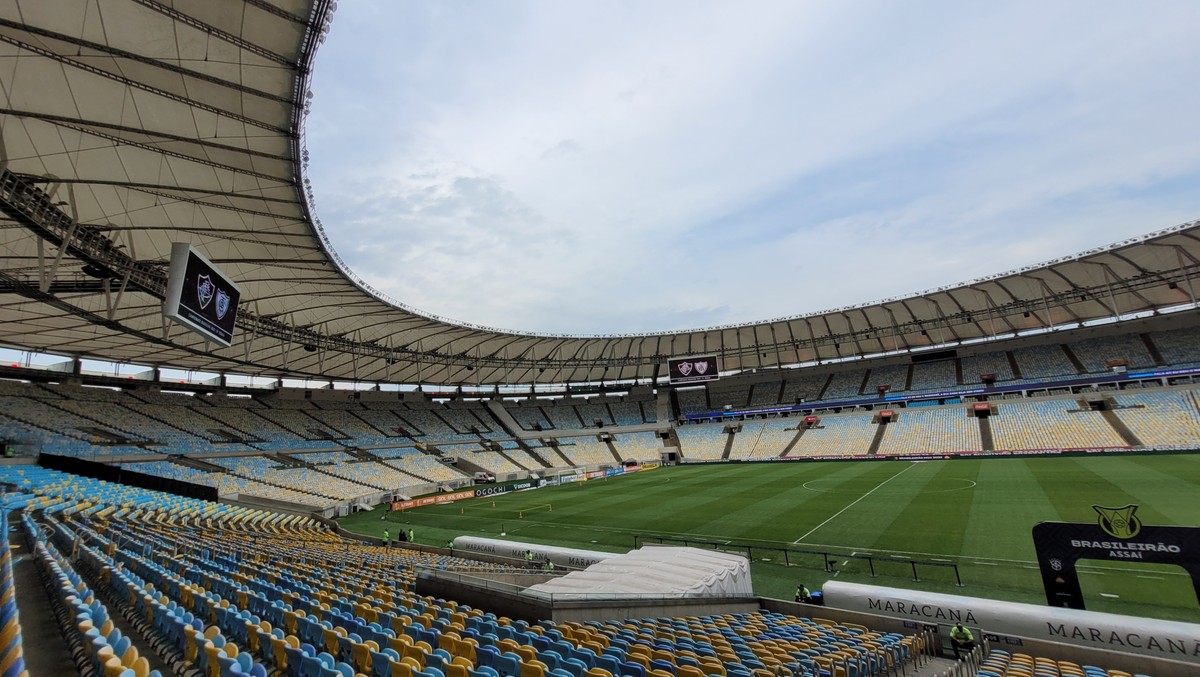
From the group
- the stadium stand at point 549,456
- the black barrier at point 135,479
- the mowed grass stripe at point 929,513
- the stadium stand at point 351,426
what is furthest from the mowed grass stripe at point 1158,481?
the stadium stand at point 351,426

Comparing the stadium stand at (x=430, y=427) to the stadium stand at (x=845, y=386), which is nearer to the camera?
the stadium stand at (x=430, y=427)

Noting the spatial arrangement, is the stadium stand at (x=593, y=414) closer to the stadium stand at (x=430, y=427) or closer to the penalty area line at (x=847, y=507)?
the stadium stand at (x=430, y=427)

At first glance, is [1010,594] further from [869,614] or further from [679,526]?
[679,526]

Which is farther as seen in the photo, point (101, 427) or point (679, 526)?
point (101, 427)

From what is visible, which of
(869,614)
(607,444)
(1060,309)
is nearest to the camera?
(869,614)

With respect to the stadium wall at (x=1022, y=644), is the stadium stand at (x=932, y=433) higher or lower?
higher

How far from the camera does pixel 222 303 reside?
60.4 feet

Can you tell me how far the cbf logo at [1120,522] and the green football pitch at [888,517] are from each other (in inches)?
123

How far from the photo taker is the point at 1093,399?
43.2 m

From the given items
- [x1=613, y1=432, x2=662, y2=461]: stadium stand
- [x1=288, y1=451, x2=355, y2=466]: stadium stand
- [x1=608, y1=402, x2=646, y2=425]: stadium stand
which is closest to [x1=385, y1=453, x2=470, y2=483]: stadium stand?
[x1=288, y1=451, x2=355, y2=466]: stadium stand

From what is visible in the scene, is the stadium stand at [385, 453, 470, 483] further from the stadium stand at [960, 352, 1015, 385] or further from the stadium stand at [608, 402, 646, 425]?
the stadium stand at [960, 352, 1015, 385]

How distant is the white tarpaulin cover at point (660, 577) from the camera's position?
12.2 m

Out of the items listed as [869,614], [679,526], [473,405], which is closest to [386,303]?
[679,526]

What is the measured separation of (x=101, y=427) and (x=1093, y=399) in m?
76.9
